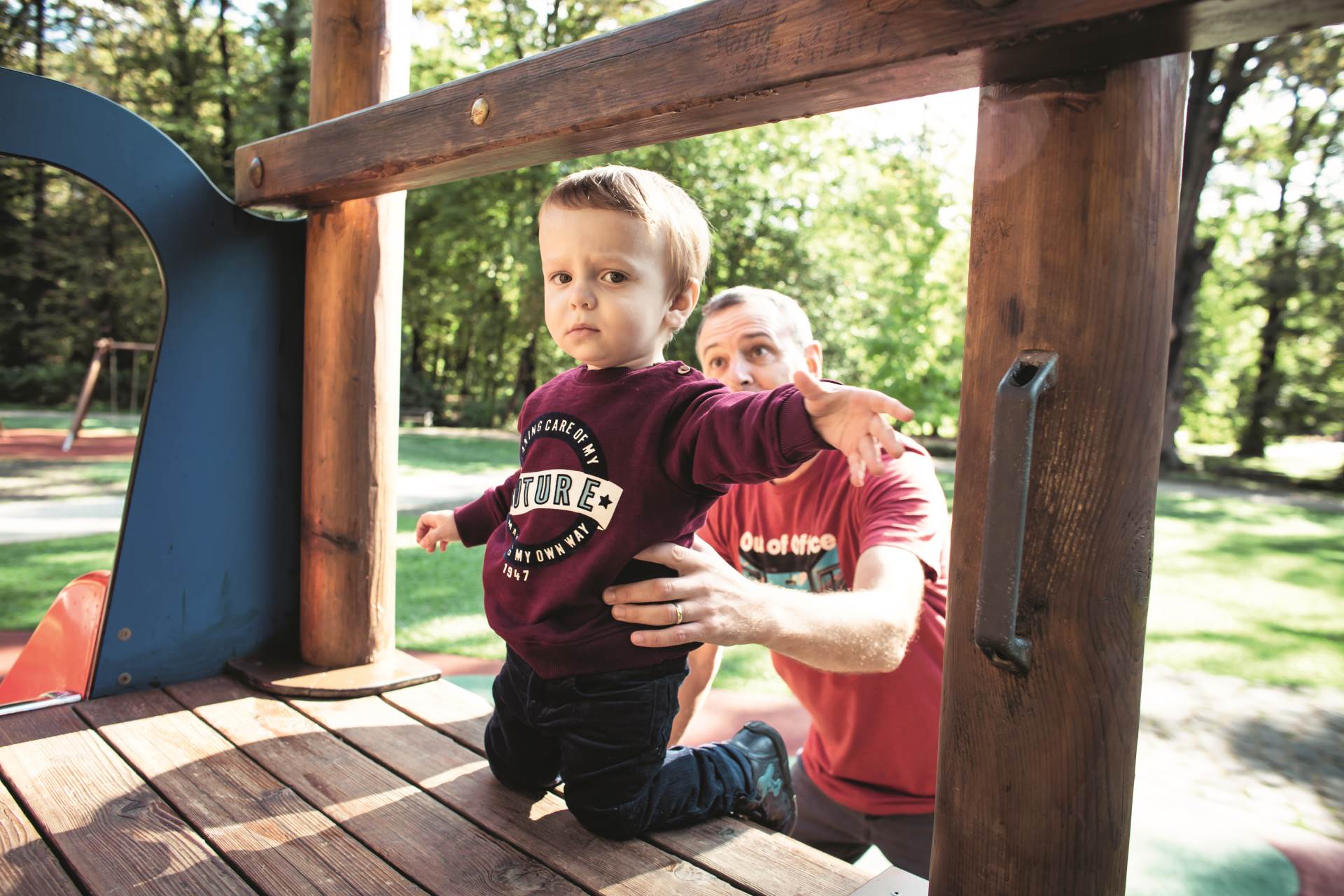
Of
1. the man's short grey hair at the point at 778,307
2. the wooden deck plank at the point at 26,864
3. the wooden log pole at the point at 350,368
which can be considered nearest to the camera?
the wooden deck plank at the point at 26,864

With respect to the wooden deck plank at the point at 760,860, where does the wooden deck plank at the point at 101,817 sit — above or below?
below

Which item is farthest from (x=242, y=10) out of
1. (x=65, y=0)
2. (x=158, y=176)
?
(x=158, y=176)

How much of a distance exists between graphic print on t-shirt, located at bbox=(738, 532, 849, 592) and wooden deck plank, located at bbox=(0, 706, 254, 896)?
1.29 metres

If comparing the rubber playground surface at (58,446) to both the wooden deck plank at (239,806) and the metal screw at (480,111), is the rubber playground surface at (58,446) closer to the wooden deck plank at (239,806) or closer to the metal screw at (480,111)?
the wooden deck plank at (239,806)

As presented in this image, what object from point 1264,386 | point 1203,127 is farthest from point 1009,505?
point 1264,386

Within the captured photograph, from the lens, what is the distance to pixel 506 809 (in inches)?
67.0

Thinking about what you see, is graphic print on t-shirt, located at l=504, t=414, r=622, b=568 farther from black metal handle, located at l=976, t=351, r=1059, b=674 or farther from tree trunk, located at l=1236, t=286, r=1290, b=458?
tree trunk, located at l=1236, t=286, r=1290, b=458

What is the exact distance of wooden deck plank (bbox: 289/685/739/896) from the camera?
1.48 metres

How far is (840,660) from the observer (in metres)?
1.69

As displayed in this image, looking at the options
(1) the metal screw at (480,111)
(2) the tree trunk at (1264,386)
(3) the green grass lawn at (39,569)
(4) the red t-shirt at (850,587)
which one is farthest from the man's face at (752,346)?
(2) the tree trunk at (1264,386)

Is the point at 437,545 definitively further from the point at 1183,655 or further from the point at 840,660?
the point at 1183,655

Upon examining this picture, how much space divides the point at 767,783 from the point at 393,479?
1316mm

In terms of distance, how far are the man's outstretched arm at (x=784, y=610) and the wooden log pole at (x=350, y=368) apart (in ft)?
3.75

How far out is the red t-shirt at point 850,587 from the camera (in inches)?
79.6
